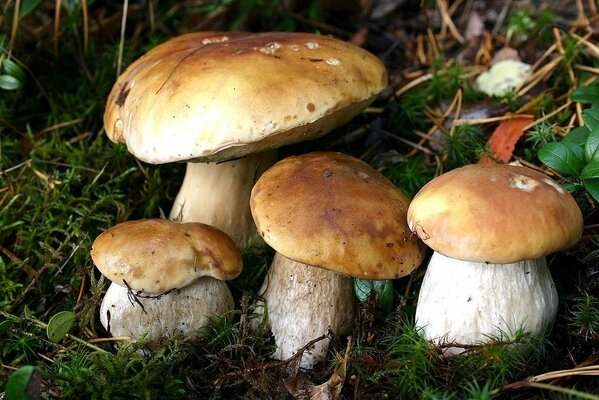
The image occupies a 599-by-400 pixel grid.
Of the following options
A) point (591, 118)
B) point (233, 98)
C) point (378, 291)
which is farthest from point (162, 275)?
point (591, 118)

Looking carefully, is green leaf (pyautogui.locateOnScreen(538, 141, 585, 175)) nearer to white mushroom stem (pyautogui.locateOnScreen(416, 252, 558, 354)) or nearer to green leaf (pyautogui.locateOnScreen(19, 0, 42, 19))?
white mushroom stem (pyautogui.locateOnScreen(416, 252, 558, 354))

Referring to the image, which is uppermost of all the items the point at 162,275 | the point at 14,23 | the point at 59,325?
the point at 14,23

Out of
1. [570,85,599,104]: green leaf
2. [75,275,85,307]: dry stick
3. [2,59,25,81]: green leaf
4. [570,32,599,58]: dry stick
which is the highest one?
[570,32,599,58]: dry stick

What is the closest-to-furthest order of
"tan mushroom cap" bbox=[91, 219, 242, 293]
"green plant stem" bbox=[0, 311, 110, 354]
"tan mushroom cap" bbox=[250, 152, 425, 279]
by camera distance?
"tan mushroom cap" bbox=[250, 152, 425, 279], "tan mushroom cap" bbox=[91, 219, 242, 293], "green plant stem" bbox=[0, 311, 110, 354]

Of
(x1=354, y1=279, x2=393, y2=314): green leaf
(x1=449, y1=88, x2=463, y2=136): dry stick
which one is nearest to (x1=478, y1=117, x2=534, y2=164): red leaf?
(x1=449, y1=88, x2=463, y2=136): dry stick

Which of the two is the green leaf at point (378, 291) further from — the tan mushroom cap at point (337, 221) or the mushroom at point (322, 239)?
the tan mushroom cap at point (337, 221)

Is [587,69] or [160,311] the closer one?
[160,311]

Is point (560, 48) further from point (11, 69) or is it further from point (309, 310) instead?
point (11, 69)
